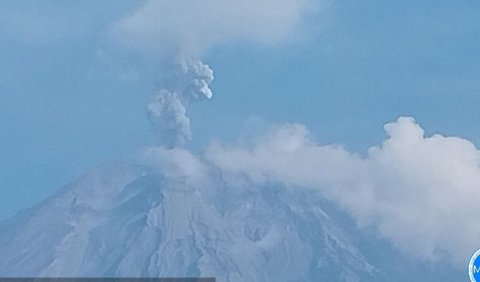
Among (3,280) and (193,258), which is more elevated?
(193,258)

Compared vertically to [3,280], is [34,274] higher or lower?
higher

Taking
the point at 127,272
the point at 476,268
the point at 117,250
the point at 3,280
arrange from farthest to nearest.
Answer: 1. the point at 117,250
2. the point at 127,272
3. the point at 3,280
4. the point at 476,268

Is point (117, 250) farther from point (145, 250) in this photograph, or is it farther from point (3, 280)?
point (3, 280)

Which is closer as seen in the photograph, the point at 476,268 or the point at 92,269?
the point at 476,268

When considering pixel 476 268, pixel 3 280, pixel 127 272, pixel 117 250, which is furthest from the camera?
pixel 117 250

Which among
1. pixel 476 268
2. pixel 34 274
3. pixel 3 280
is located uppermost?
pixel 34 274

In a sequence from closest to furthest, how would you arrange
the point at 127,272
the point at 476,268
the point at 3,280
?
the point at 476,268 → the point at 3,280 → the point at 127,272

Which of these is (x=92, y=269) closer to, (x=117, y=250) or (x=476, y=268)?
(x=117, y=250)

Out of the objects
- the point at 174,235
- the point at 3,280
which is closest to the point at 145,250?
the point at 174,235

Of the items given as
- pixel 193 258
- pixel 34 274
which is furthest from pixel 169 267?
pixel 34 274
